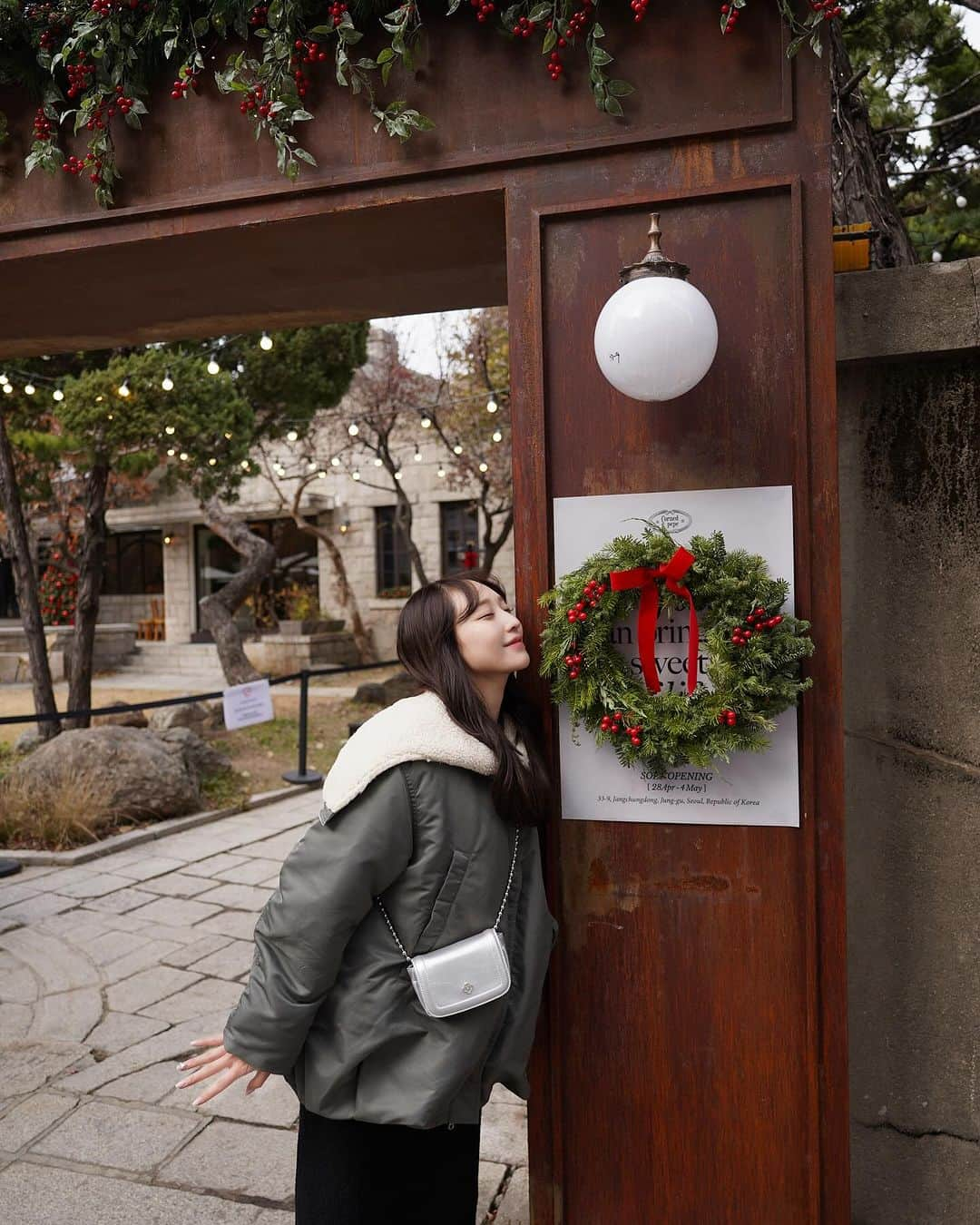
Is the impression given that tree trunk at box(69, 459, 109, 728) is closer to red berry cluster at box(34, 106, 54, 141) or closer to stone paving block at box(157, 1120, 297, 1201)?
stone paving block at box(157, 1120, 297, 1201)

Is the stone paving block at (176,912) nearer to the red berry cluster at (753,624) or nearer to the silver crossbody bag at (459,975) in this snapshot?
the silver crossbody bag at (459,975)

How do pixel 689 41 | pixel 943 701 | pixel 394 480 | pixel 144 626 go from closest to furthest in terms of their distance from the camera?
1. pixel 689 41
2. pixel 943 701
3. pixel 394 480
4. pixel 144 626

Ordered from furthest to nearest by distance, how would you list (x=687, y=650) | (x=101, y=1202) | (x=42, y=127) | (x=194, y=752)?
(x=194, y=752)
(x=101, y=1202)
(x=42, y=127)
(x=687, y=650)

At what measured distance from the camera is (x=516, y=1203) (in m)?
2.80

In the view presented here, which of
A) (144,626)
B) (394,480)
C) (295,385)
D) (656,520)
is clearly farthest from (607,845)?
(144,626)

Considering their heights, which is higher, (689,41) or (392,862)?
(689,41)

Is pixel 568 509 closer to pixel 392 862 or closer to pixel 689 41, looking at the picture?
pixel 392 862

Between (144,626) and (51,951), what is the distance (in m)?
17.9

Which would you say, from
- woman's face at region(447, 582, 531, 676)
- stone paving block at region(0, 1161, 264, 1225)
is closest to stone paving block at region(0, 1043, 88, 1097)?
Result: stone paving block at region(0, 1161, 264, 1225)

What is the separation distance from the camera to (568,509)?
238cm

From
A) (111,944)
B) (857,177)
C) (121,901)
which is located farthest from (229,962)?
(857,177)

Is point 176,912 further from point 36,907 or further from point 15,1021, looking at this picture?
point 15,1021

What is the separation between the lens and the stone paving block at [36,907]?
206 inches

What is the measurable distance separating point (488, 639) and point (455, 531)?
16.5m
